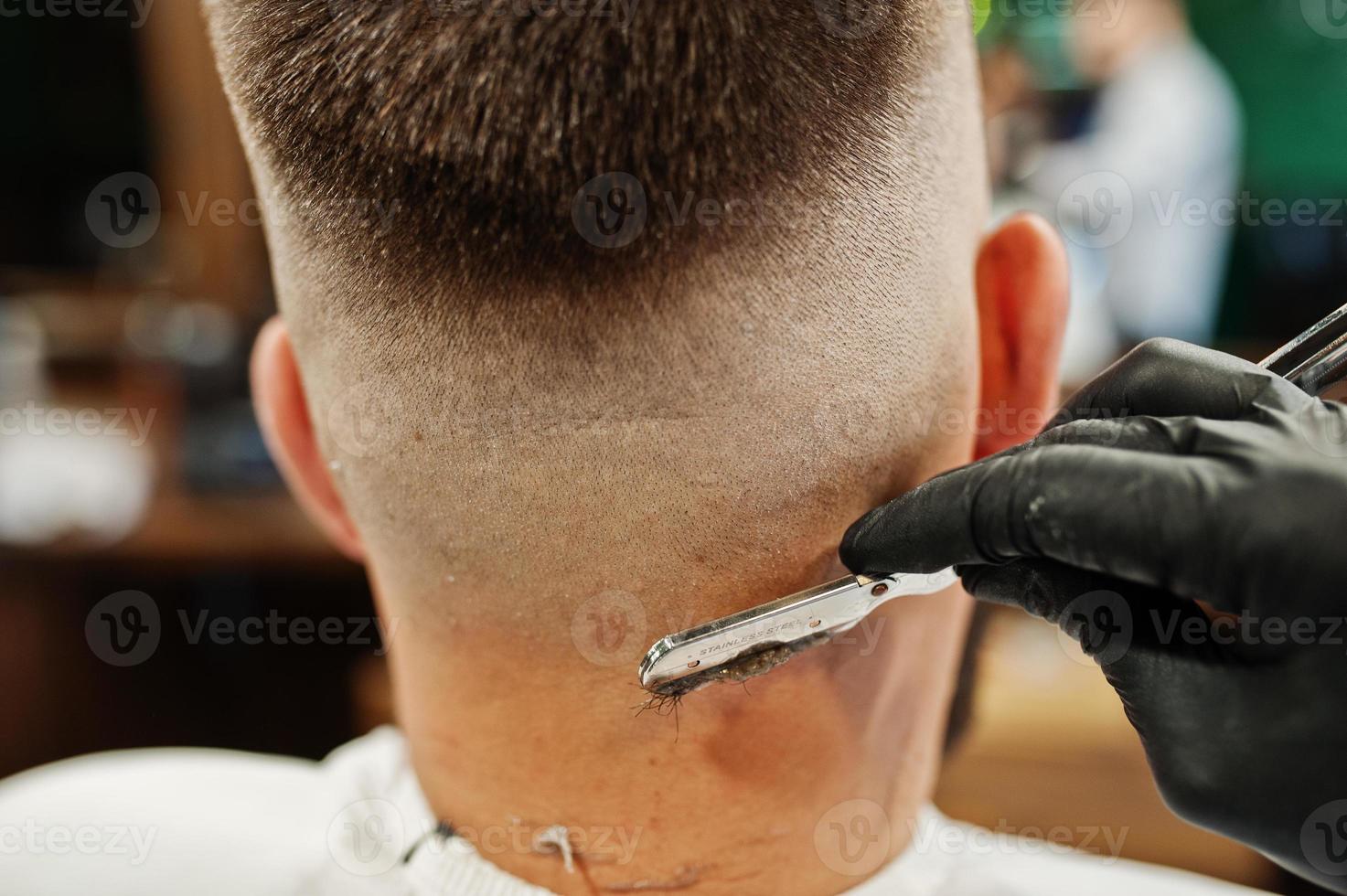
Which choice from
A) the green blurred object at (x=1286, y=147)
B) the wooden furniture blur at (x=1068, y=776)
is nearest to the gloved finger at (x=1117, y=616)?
the wooden furniture blur at (x=1068, y=776)

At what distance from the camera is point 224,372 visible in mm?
2732

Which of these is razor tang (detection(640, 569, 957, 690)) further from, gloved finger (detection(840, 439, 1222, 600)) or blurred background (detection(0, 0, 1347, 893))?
blurred background (detection(0, 0, 1347, 893))

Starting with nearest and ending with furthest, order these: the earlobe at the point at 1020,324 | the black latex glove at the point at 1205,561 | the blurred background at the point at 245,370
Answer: the black latex glove at the point at 1205,561 → the earlobe at the point at 1020,324 → the blurred background at the point at 245,370

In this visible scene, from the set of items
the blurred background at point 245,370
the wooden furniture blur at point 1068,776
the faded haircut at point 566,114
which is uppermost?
the faded haircut at point 566,114

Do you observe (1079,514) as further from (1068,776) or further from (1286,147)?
(1286,147)

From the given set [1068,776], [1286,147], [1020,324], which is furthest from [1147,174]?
[1020,324]

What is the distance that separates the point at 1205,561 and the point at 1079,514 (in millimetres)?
64

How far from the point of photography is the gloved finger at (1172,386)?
57 cm

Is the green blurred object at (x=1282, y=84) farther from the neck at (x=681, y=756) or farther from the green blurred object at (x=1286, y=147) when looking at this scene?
the neck at (x=681, y=756)

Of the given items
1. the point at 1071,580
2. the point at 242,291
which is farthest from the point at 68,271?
the point at 1071,580

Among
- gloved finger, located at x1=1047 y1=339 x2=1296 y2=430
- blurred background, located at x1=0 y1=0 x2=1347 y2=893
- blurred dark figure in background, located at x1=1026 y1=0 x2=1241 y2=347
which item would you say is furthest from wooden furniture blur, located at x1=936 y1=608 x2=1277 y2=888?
gloved finger, located at x1=1047 y1=339 x2=1296 y2=430

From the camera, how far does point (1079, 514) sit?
1.74 feet

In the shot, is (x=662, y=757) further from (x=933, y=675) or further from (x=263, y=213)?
(x=263, y=213)

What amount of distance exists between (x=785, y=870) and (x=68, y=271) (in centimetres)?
335
